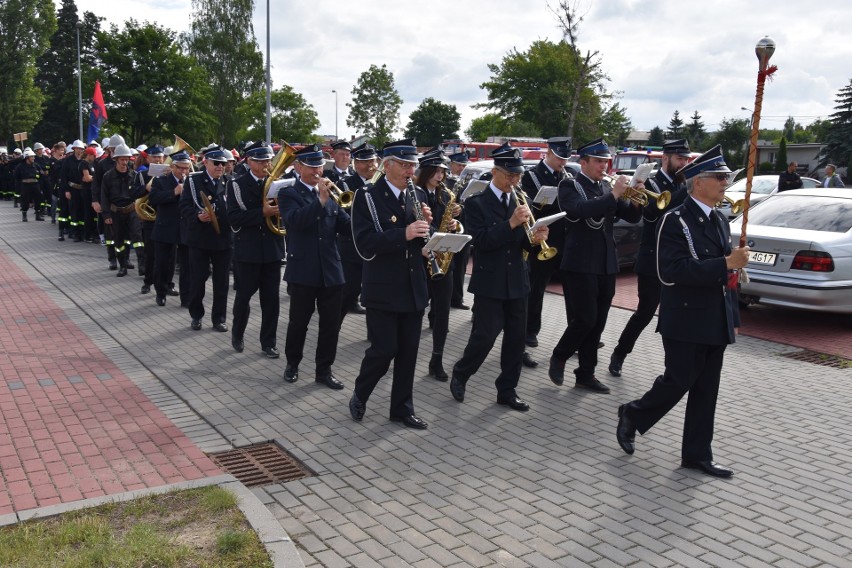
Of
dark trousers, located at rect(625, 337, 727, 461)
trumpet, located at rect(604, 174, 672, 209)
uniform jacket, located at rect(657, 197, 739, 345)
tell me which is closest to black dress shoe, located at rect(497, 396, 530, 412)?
dark trousers, located at rect(625, 337, 727, 461)

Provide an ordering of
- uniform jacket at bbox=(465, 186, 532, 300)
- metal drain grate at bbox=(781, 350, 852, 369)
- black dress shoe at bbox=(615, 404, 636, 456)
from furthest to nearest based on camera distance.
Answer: metal drain grate at bbox=(781, 350, 852, 369), uniform jacket at bbox=(465, 186, 532, 300), black dress shoe at bbox=(615, 404, 636, 456)

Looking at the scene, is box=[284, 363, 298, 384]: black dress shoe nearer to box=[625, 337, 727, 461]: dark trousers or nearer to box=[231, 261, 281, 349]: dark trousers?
box=[231, 261, 281, 349]: dark trousers

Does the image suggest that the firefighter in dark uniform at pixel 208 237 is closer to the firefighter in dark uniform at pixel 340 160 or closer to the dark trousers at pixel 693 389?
the firefighter in dark uniform at pixel 340 160

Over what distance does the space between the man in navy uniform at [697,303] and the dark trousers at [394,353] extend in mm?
1802

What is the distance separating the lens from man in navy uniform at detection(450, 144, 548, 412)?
6.48 m

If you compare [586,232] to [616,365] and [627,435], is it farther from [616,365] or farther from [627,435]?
[627,435]

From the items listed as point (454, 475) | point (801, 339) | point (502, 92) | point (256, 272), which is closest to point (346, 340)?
point (256, 272)

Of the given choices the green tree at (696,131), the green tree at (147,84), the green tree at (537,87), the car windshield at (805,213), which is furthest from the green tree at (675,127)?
A: the car windshield at (805,213)

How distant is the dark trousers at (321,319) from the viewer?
7340 millimetres

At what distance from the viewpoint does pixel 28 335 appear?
906 centimetres

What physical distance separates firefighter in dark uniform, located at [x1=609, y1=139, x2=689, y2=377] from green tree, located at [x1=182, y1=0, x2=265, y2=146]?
52666 mm

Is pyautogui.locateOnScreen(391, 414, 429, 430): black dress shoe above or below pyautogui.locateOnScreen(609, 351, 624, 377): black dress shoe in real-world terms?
below

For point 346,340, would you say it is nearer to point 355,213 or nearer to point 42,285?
point 355,213

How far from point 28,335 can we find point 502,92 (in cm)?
6385
